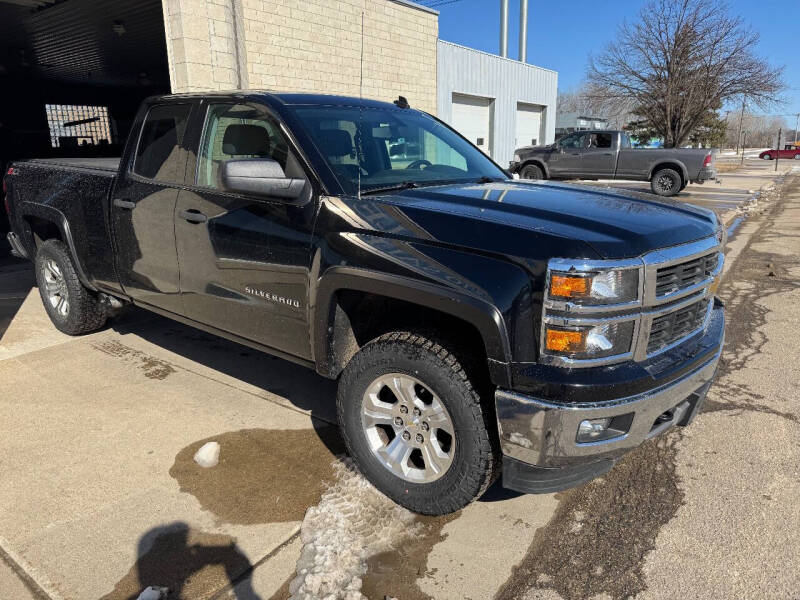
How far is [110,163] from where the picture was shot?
4824mm

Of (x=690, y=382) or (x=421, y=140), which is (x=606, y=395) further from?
(x=421, y=140)

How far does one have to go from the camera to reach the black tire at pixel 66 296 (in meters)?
4.81

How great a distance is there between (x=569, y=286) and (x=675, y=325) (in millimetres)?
707

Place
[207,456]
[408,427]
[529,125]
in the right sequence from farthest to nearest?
[529,125] < [207,456] < [408,427]

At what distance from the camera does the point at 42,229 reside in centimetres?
514

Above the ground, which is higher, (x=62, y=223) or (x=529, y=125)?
(x=529, y=125)

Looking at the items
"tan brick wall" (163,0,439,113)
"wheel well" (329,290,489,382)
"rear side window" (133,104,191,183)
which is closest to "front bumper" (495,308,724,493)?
"wheel well" (329,290,489,382)

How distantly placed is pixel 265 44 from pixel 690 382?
29.7 feet

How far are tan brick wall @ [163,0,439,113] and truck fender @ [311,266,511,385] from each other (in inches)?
269

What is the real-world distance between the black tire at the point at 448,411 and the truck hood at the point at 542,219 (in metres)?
0.51

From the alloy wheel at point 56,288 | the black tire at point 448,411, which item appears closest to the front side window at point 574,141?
the alloy wheel at point 56,288

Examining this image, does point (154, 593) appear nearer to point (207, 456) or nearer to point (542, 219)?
point (207, 456)

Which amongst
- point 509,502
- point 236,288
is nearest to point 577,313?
point 509,502

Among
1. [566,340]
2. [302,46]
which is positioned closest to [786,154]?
[302,46]
